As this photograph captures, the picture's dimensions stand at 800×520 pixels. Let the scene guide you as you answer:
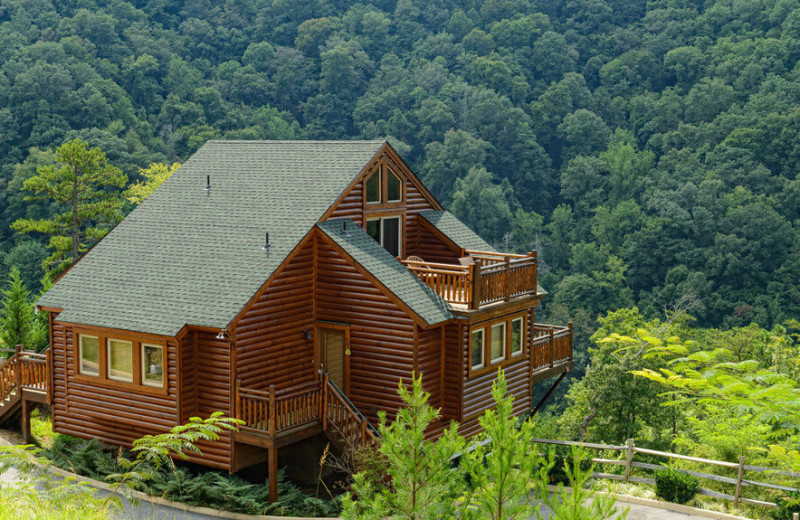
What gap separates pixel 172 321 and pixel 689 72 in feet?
326

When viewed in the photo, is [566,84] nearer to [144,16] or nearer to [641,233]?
[641,233]

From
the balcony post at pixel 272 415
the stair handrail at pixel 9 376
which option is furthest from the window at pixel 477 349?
the stair handrail at pixel 9 376

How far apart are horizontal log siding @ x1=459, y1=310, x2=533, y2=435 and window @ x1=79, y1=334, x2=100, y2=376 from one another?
826 cm

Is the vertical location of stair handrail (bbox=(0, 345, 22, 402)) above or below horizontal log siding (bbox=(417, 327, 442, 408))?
below

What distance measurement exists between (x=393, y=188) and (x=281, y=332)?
5.39 meters

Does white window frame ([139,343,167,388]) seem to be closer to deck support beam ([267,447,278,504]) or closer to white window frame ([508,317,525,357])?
deck support beam ([267,447,278,504])

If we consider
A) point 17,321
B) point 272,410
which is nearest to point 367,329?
point 272,410

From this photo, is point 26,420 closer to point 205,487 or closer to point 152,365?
point 152,365

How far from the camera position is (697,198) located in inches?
3214

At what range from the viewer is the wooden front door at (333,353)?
68.0 ft

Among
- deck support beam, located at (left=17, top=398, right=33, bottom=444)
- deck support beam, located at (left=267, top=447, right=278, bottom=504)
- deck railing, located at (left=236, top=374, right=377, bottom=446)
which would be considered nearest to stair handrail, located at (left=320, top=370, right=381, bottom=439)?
deck railing, located at (left=236, top=374, right=377, bottom=446)

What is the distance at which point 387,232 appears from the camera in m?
23.3

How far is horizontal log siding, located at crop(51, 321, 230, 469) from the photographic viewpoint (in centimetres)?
1889

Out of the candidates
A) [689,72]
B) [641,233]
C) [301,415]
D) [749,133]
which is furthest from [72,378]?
[689,72]
